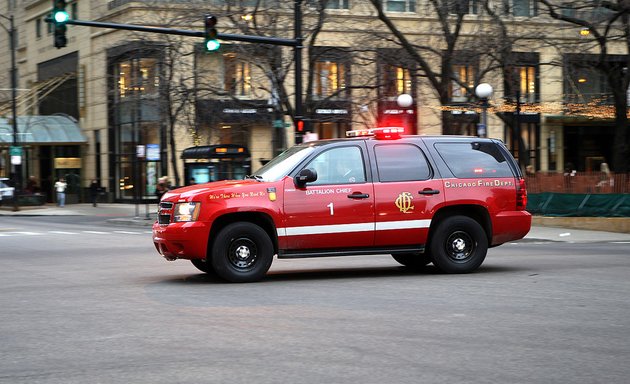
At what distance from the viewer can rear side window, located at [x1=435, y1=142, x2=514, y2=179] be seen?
13.1 metres

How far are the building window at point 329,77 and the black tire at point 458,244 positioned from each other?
21687mm

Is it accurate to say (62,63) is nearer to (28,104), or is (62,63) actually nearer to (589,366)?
(28,104)

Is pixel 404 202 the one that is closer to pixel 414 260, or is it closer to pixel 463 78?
pixel 414 260

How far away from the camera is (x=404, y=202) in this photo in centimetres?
1272

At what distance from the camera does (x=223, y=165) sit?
39938 mm

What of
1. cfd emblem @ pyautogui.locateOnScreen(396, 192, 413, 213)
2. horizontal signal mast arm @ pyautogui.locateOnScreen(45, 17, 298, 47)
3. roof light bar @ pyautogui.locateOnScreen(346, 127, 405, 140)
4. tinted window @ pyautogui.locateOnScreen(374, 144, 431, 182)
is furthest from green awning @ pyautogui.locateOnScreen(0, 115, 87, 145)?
cfd emblem @ pyautogui.locateOnScreen(396, 192, 413, 213)

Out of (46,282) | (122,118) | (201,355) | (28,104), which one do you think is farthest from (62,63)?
(201,355)

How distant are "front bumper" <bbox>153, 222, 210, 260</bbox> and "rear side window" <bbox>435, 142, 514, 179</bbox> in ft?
11.7

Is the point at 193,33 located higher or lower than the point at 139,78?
lower

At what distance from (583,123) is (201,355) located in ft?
174

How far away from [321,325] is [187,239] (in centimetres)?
370

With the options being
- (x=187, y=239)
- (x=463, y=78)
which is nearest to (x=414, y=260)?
(x=187, y=239)

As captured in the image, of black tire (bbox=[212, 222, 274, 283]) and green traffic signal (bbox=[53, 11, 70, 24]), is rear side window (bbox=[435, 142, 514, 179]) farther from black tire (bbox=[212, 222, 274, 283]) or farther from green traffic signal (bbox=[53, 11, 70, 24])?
green traffic signal (bbox=[53, 11, 70, 24])

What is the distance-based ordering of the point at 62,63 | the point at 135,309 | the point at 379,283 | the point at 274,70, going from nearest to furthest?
the point at 135,309
the point at 379,283
the point at 274,70
the point at 62,63
